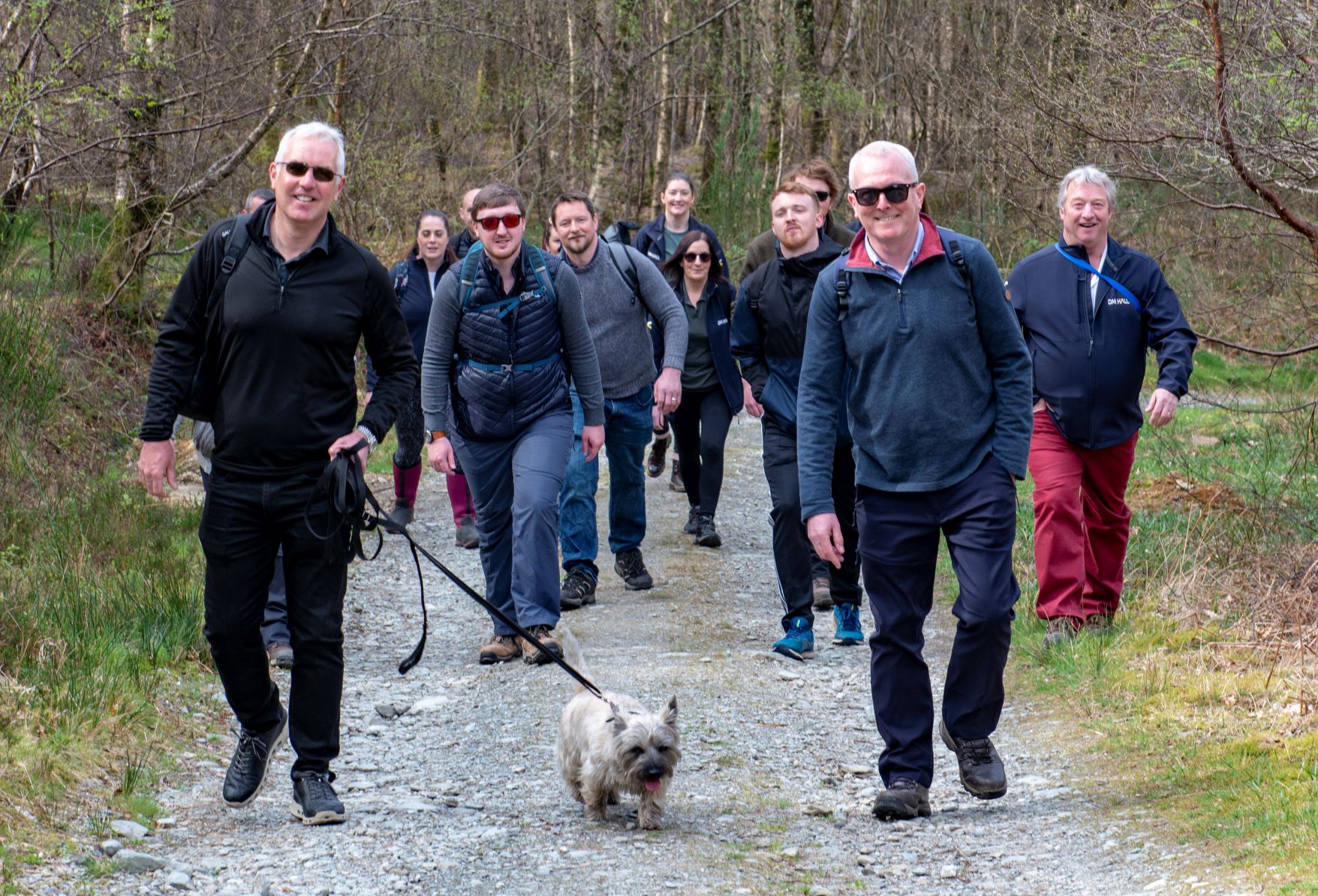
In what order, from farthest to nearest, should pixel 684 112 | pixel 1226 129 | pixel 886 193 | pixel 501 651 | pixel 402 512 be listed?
pixel 684 112, pixel 402 512, pixel 501 651, pixel 1226 129, pixel 886 193

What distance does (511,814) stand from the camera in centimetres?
Result: 529

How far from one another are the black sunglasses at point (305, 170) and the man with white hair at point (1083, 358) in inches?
156

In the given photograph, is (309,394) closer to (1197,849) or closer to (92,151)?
(1197,849)

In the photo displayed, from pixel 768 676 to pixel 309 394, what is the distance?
129 inches

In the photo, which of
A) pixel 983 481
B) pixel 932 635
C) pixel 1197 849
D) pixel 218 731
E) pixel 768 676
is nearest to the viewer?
pixel 1197 849

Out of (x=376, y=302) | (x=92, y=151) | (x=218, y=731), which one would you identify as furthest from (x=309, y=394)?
(x=92, y=151)

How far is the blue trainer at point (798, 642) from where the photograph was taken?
299 inches

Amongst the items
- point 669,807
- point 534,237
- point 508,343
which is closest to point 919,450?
point 669,807

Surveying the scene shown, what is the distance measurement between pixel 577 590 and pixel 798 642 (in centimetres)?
166

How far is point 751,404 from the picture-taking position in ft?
27.5

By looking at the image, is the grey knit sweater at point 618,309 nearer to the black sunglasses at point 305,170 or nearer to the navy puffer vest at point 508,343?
the navy puffer vest at point 508,343

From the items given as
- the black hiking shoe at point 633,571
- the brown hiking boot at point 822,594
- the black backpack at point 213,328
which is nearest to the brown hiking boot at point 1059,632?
the brown hiking boot at point 822,594

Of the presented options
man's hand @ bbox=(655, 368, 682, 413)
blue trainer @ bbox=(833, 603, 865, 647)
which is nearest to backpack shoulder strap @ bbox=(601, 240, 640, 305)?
man's hand @ bbox=(655, 368, 682, 413)

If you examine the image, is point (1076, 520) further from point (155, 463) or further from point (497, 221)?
point (155, 463)
